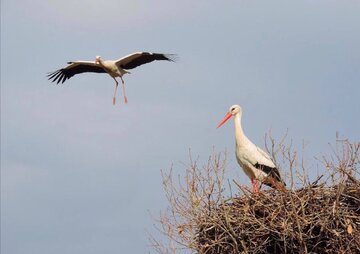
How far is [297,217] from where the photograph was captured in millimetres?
13977

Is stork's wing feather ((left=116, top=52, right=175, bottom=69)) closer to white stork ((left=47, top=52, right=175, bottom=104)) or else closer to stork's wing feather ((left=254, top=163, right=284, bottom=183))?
white stork ((left=47, top=52, right=175, bottom=104))

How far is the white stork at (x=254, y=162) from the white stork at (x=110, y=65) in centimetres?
446

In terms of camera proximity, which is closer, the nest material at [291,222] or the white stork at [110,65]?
the nest material at [291,222]

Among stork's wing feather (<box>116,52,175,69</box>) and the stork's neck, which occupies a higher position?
stork's wing feather (<box>116,52,175,69</box>)

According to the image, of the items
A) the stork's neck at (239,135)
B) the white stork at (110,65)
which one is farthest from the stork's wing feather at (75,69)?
the stork's neck at (239,135)

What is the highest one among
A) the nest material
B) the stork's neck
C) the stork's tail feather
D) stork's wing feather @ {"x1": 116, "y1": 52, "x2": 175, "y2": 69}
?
stork's wing feather @ {"x1": 116, "y1": 52, "x2": 175, "y2": 69}

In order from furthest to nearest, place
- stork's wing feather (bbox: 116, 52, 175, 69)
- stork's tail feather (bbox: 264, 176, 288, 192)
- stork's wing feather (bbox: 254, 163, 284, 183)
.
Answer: stork's wing feather (bbox: 116, 52, 175, 69), stork's wing feather (bbox: 254, 163, 284, 183), stork's tail feather (bbox: 264, 176, 288, 192)

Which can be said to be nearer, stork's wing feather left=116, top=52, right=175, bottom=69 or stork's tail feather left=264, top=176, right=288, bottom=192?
stork's tail feather left=264, top=176, right=288, bottom=192

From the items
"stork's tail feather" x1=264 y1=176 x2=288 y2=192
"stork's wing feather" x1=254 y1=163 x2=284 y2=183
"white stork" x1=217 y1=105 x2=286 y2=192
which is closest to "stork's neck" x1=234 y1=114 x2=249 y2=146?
"white stork" x1=217 y1=105 x2=286 y2=192

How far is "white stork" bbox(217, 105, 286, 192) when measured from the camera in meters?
16.6

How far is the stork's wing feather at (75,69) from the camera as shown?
23578mm

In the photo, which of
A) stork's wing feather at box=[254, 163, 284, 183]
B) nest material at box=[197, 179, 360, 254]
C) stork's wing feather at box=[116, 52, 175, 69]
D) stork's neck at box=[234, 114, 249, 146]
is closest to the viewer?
nest material at box=[197, 179, 360, 254]

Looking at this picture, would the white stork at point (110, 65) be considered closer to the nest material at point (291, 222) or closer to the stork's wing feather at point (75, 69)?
the stork's wing feather at point (75, 69)

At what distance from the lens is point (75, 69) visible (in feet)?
78.3
